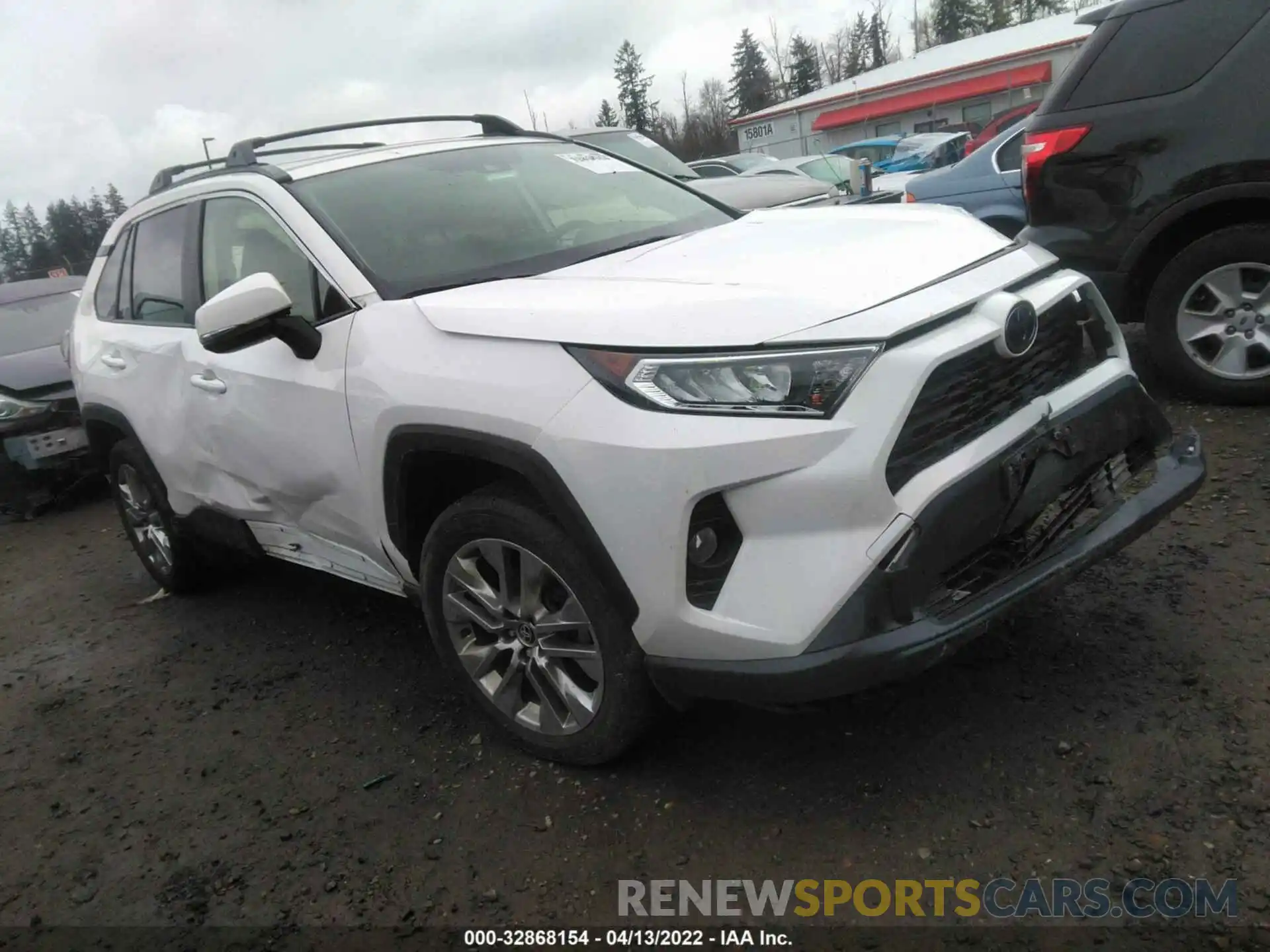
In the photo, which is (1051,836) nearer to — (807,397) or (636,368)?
(807,397)

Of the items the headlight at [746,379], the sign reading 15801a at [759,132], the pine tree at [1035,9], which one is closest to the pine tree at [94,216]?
the sign reading 15801a at [759,132]

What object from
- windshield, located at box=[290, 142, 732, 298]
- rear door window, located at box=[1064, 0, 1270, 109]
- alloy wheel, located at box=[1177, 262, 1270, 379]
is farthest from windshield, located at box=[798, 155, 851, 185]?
windshield, located at box=[290, 142, 732, 298]

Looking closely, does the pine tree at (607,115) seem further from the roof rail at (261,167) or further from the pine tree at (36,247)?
the roof rail at (261,167)

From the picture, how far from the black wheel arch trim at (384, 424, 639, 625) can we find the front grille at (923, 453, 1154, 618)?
71 cm

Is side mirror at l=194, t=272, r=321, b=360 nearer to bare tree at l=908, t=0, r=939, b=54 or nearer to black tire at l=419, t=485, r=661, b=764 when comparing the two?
black tire at l=419, t=485, r=661, b=764

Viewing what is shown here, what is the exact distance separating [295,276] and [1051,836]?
266 cm

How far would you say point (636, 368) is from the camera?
2271 millimetres

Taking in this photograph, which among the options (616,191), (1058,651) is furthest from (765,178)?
(1058,651)

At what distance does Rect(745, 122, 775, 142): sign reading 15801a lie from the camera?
4803 cm

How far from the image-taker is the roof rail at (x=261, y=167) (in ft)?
11.3

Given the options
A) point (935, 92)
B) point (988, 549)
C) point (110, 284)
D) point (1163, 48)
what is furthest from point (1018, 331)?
point (935, 92)

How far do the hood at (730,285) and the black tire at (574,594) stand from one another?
46 cm

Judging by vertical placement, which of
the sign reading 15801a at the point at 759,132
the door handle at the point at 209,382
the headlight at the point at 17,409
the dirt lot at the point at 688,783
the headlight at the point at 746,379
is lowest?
the dirt lot at the point at 688,783

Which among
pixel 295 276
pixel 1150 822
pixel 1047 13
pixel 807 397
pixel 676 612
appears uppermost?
pixel 1047 13
